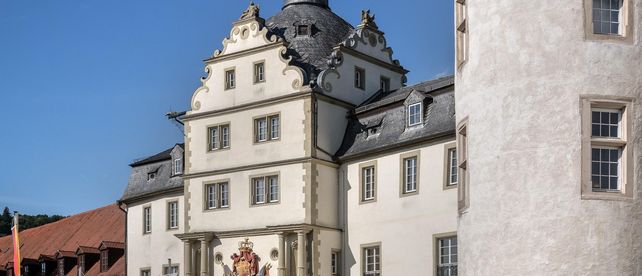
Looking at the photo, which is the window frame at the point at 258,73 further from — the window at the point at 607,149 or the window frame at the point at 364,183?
the window at the point at 607,149

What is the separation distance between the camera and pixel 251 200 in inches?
1842

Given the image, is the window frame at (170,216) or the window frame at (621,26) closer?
the window frame at (621,26)

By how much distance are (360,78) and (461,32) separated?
23.9m

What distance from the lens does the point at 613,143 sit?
71.6 feet

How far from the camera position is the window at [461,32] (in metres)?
24.4

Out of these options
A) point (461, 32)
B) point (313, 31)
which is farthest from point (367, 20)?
point (461, 32)

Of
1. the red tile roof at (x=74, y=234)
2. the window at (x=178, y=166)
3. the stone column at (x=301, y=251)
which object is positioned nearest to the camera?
the stone column at (x=301, y=251)

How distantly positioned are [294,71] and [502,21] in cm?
2418

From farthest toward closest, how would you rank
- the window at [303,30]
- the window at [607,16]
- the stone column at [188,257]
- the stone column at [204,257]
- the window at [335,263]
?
the window at [303,30], the stone column at [188,257], the stone column at [204,257], the window at [335,263], the window at [607,16]

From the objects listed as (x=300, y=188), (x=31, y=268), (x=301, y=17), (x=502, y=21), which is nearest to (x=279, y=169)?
(x=300, y=188)

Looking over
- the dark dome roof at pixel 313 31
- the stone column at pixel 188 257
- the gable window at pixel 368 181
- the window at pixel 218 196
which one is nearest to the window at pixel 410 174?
the gable window at pixel 368 181

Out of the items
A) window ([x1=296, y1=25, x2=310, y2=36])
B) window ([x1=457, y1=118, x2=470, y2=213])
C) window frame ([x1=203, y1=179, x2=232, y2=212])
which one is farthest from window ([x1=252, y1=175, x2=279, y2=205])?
window ([x1=457, y1=118, x2=470, y2=213])

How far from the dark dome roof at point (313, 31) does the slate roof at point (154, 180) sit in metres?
7.23

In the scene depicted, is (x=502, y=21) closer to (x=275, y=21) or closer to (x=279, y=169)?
(x=279, y=169)
